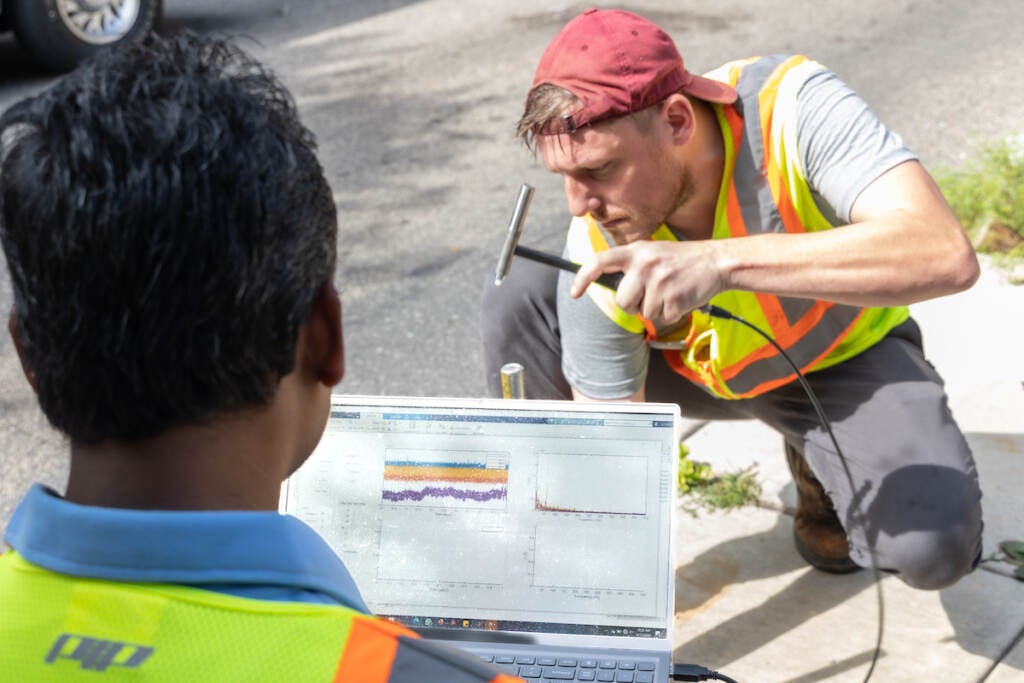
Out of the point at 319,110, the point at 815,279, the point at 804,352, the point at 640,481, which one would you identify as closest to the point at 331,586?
A: the point at 640,481

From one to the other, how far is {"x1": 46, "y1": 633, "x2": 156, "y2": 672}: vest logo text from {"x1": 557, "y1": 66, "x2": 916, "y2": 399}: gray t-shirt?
175cm

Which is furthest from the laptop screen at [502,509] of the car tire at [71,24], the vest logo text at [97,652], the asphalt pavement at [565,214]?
the car tire at [71,24]

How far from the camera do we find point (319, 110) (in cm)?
623

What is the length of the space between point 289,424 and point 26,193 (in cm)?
30

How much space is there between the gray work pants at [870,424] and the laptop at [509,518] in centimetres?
83

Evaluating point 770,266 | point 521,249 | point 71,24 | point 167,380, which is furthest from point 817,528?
point 71,24

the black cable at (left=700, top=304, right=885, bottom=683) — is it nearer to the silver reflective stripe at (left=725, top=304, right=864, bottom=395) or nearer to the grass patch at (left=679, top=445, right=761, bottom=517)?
the silver reflective stripe at (left=725, top=304, right=864, bottom=395)

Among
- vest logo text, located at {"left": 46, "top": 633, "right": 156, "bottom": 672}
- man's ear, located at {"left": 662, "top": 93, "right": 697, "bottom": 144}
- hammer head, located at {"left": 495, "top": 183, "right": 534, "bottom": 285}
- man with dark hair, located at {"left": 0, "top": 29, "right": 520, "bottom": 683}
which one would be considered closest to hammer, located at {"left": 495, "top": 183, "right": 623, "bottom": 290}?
hammer head, located at {"left": 495, "top": 183, "right": 534, "bottom": 285}

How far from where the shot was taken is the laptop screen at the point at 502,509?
74.7 inches

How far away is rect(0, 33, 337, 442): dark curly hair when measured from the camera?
1000 millimetres

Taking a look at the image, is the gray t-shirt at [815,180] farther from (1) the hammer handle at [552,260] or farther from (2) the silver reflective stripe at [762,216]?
(1) the hammer handle at [552,260]

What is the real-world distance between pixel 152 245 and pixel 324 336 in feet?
0.71

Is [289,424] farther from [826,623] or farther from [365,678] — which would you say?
[826,623]

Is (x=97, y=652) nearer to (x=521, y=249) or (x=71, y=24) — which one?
(x=521, y=249)
